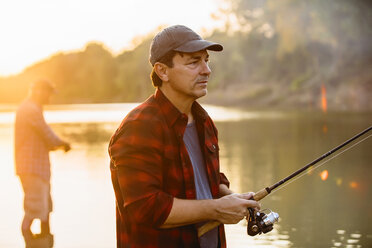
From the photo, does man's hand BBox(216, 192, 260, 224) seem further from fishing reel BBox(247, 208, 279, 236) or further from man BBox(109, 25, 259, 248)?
A: fishing reel BBox(247, 208, 279, 236)

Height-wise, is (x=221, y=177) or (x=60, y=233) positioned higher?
(x=221, y=177)

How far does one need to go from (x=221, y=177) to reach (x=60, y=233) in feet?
13.5

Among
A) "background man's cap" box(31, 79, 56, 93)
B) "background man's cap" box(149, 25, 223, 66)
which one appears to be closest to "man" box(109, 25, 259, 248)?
"background man's cap" box(149, 25, 223, 66)

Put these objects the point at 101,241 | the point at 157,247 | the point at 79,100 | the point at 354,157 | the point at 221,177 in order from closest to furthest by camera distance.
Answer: the point at 157,247, the point at 221,177, the point at 101,241, the point at 354,157, the point at 79,100

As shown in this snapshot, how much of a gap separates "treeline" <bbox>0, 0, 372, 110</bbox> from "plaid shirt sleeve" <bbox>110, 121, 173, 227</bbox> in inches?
Result: 1330

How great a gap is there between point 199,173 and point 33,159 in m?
4.22

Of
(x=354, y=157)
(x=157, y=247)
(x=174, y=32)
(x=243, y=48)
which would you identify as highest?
(x=243, y=48)

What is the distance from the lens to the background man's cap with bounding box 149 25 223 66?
8.17ft

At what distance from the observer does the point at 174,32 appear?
8.29ft

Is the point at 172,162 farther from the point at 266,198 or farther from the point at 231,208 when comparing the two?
the point at 266,198

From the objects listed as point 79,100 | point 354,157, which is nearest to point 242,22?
point 354,157

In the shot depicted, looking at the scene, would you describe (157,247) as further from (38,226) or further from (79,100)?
(79,100)

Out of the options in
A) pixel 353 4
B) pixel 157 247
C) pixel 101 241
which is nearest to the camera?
pixel 157 247

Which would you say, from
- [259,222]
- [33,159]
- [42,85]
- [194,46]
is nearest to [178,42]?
[194,46]
